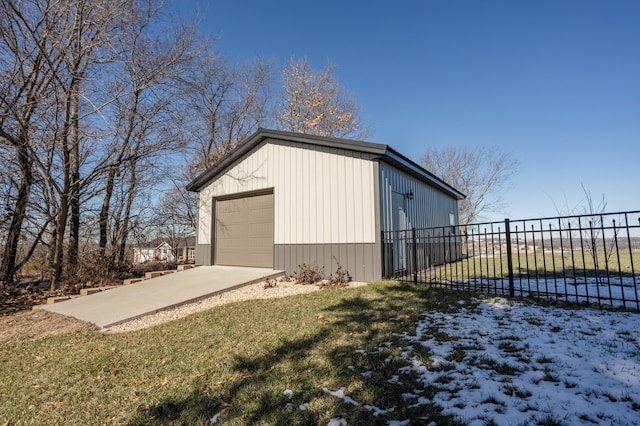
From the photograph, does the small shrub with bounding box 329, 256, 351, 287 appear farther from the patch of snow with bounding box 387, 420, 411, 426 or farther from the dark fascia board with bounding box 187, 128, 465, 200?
the patch of snow with bounding box 387, 420, 411, 426

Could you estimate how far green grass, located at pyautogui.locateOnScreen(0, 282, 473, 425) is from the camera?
2.62 metres

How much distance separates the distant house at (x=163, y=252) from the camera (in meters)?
14.6

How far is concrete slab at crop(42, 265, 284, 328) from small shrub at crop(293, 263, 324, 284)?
0.84m

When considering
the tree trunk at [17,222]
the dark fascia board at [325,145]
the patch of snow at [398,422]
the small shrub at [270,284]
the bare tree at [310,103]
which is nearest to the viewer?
the patch of snow at [398,422]

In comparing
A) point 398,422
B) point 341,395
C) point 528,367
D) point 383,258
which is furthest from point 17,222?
point 528,367

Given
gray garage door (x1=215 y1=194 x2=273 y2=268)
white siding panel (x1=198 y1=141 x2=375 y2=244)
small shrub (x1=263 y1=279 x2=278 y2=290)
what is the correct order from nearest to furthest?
1. small shrub (x1=263 y1=279 x2=278 y2=290)
2. white siding panel (x1=198 y1=141 x2=375 y2=244)
3. gray garage door (x1=215 y1=194 x2=273 y2=268)

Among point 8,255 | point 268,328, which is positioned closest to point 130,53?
point 8,255

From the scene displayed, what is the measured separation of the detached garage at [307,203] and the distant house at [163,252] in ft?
11.4

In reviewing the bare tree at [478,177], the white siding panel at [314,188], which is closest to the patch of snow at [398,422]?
the white siding panel at [314,188]

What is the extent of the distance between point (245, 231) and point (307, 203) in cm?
301

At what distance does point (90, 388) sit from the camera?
332cm

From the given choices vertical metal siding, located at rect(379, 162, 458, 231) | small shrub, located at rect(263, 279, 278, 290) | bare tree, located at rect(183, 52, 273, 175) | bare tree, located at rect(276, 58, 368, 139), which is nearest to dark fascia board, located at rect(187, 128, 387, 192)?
vertical metal siding, located at rect(379, 162, 458, 231)

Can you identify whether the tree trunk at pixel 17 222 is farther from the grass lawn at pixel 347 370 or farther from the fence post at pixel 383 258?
the fence post at pixel 383 258

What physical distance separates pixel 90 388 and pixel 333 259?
5.77 meters
